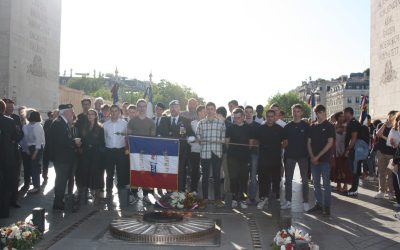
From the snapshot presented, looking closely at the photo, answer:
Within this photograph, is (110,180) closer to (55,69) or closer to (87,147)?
(87,147)

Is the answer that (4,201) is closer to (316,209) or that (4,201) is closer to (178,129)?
(178,129)

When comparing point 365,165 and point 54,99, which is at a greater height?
point 54,99

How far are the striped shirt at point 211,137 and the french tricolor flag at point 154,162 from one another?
2.54ft

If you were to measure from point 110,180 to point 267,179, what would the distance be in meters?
3.48

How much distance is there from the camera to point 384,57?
1909 cm

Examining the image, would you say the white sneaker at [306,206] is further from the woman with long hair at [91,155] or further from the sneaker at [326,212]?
the woman with long hair at [91,155]

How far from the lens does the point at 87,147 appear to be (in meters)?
10.4

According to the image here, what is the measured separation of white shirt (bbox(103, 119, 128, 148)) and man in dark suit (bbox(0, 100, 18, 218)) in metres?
2.02

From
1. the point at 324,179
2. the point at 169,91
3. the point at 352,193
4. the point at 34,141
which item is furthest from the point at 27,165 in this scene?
the point at 169,91

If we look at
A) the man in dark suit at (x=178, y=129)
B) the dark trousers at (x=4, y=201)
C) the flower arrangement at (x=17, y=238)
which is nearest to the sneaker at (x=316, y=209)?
the man in dark suit at (x=178, y=129)

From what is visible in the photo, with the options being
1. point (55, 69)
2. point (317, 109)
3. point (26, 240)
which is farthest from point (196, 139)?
point (55, 69)

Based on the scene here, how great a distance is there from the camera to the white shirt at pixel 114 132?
10477 millimetres

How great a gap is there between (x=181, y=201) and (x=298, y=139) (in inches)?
105

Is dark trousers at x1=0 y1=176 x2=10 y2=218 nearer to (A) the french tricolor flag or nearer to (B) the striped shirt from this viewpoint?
(A) the french tricolor flag
